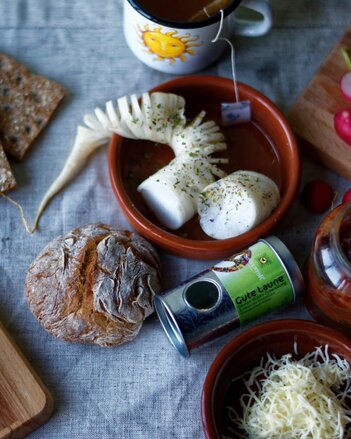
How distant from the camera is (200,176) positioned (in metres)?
1.22

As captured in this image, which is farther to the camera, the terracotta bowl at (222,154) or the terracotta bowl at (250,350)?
the terracotta bowl at (222,154)

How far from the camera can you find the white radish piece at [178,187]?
3.92ft

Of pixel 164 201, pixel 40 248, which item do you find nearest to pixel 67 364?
pixel 40 248

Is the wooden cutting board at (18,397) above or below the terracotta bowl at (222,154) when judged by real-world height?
below

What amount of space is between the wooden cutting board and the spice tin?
26cm

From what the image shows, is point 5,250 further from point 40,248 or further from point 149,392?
point 149,392

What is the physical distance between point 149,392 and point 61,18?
86 cm

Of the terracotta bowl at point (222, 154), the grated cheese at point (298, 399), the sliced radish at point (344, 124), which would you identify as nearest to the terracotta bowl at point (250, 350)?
the grated cheese at point (298, 399)

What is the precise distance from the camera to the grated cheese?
1030 mm

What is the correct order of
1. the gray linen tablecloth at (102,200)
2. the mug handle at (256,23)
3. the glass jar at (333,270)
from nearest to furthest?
the glass jar at (333,270)
the gray linen tablecloth at (102,200)
the mug handle at (256,23)

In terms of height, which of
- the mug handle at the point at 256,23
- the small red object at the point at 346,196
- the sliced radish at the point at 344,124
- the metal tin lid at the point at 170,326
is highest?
the mug handle at the point at 256,23

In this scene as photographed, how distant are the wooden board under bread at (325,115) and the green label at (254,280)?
0.27 m

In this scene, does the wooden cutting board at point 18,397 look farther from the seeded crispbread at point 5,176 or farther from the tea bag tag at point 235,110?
the tea bag tag at point 235,110

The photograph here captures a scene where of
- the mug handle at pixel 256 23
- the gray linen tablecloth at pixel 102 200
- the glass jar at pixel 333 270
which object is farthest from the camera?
the mug handle at pixel 256 23
